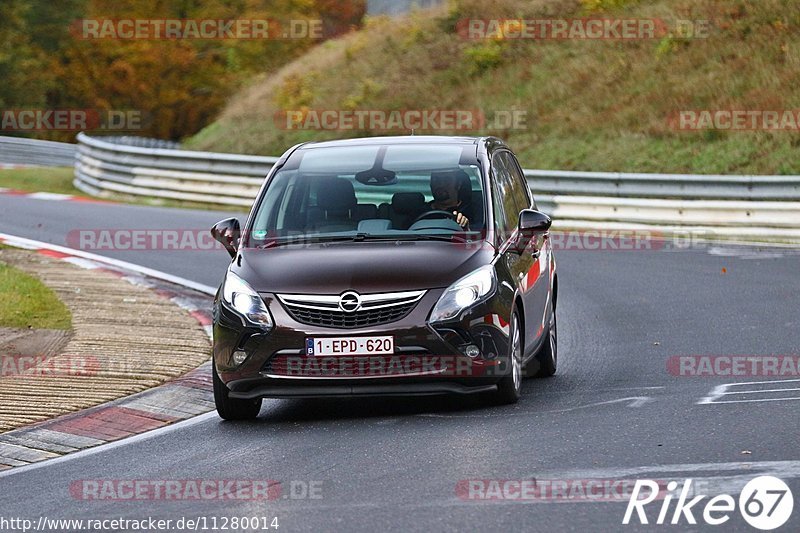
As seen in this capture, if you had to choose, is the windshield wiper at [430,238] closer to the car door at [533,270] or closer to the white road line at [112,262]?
the car door at [533,270]

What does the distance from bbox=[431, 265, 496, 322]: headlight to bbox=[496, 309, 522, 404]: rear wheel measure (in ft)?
1.10

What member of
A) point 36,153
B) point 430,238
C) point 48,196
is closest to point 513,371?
point 430,238

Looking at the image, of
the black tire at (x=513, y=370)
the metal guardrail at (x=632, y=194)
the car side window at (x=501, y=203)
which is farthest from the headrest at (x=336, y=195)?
the metal guardrail at (x=632, y=194)

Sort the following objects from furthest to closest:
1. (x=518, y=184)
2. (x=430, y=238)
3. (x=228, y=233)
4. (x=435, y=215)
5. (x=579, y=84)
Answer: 1. (x=579, y=84)
2. (x=518, y=184)
3. (x=228, y=233)
4. (x=435, y=215)
5. (x=430, y=238)

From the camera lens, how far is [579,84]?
103 ft

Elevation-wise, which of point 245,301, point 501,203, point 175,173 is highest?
point 501,203

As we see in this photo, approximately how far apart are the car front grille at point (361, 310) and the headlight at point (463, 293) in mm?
148

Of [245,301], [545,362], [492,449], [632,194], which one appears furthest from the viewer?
[632,194]

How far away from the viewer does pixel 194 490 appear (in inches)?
288

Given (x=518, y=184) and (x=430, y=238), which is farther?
(x=518, y=184)

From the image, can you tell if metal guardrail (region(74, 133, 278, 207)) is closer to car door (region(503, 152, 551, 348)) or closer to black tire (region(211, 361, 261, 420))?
car door (region(503, 152, 551, 348))

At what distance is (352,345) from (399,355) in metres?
0.29

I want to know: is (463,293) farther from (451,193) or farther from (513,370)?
(451,193)

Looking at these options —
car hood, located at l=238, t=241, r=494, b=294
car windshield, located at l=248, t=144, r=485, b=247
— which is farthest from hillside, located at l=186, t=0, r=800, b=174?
car hood, located at l=238, t=241, r=494, b=294
